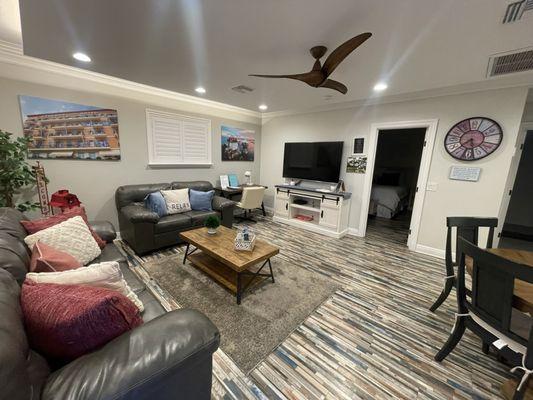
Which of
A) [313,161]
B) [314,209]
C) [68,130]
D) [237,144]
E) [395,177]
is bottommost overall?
[314,209]

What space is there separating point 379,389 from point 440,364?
589 millimetres

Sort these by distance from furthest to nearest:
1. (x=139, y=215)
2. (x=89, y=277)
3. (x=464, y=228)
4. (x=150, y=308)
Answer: (x=139, y=215) < (x=464, y=228) < (x=150, y=308) < (x=89, y=277)

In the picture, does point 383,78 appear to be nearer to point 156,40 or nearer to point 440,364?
point 156,40

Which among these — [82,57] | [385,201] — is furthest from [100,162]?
[385,201]

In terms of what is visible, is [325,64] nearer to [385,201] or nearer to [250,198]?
[250,198]

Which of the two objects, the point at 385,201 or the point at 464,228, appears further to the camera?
the point at 385,201

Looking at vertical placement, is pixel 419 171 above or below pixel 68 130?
below

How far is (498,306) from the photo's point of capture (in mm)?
1238

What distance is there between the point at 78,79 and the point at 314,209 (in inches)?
168

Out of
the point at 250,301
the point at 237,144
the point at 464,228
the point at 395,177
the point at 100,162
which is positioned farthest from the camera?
the point at 395,177

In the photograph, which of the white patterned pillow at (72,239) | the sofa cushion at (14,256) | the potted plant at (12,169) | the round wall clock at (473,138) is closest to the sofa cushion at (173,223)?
the white patterned pillow at (72,239)

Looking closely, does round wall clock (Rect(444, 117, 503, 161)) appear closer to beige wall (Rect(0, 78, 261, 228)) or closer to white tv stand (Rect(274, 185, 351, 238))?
white tv stand (Rect(274, 185, 351, 238))

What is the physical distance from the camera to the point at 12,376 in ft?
1.86

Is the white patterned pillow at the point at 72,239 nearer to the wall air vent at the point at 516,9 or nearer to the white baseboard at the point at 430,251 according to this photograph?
the wall air vent at the point at 516,9
